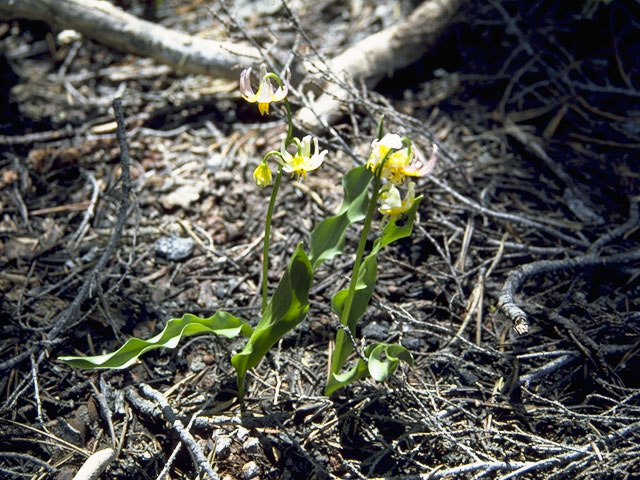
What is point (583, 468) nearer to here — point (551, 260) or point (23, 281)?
point (551, 260)

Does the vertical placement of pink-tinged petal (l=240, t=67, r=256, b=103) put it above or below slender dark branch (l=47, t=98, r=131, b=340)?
above

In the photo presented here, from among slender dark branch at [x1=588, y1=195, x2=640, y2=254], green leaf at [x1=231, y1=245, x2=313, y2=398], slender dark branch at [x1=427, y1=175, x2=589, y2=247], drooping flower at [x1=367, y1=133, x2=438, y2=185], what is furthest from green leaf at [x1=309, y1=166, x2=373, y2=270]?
slender dark branch at [x1=588, y1=195, x2=640, y2=254]

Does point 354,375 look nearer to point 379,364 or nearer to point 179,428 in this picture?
A: point 379,364

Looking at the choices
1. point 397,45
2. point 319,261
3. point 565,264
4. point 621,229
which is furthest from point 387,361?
point 397,45

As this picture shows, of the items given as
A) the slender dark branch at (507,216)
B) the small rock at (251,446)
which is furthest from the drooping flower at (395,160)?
the small rock at (251,446)

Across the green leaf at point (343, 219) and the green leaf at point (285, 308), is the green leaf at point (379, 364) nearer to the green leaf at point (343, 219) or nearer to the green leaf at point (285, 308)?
the green leaf at point (285, 308)

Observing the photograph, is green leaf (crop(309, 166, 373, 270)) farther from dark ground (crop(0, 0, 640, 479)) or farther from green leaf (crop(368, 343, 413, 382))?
green leaf (crop(368, 343, 413, 382))
